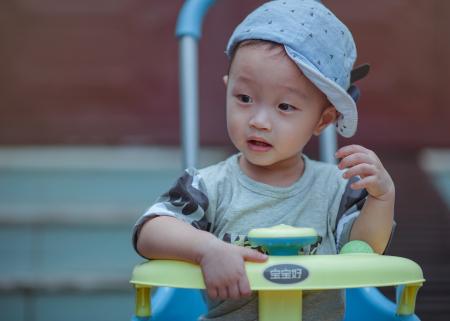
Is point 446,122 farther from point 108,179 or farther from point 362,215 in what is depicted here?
point 362,215

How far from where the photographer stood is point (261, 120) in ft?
4.46

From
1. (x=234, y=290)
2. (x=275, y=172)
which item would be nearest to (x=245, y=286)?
(x=234, y=290)

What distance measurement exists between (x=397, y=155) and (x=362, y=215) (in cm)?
179

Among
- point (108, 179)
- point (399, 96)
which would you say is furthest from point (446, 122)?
point (108, 179)

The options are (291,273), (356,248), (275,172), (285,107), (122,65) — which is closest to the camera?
(291,273)

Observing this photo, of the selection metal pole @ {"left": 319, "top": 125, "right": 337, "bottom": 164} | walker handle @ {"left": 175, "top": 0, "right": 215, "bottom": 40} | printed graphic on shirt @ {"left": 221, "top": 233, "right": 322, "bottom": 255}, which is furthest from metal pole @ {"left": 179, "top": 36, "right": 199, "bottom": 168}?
printed graphic on shirt @ {"left": 221, "top": 233, "right": 322, "bottom": 255}

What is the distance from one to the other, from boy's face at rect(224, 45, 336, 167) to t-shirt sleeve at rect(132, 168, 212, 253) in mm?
114

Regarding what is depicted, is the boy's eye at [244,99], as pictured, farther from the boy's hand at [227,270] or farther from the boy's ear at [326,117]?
the boy's hand at [227,270]

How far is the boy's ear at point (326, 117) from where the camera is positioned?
1.48m

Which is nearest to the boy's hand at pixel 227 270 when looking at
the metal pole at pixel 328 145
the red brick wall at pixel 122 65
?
the metal pole at pixel 328 145

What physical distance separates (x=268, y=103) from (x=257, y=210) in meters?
0.22

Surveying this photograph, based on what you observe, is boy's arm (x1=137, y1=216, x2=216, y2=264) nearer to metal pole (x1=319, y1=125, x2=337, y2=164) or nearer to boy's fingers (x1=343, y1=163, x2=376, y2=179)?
boy's fingers (x1=343, y1=163, x2=376, y2=179)

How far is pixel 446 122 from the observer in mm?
3232

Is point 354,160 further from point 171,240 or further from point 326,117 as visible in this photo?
point 171,240
